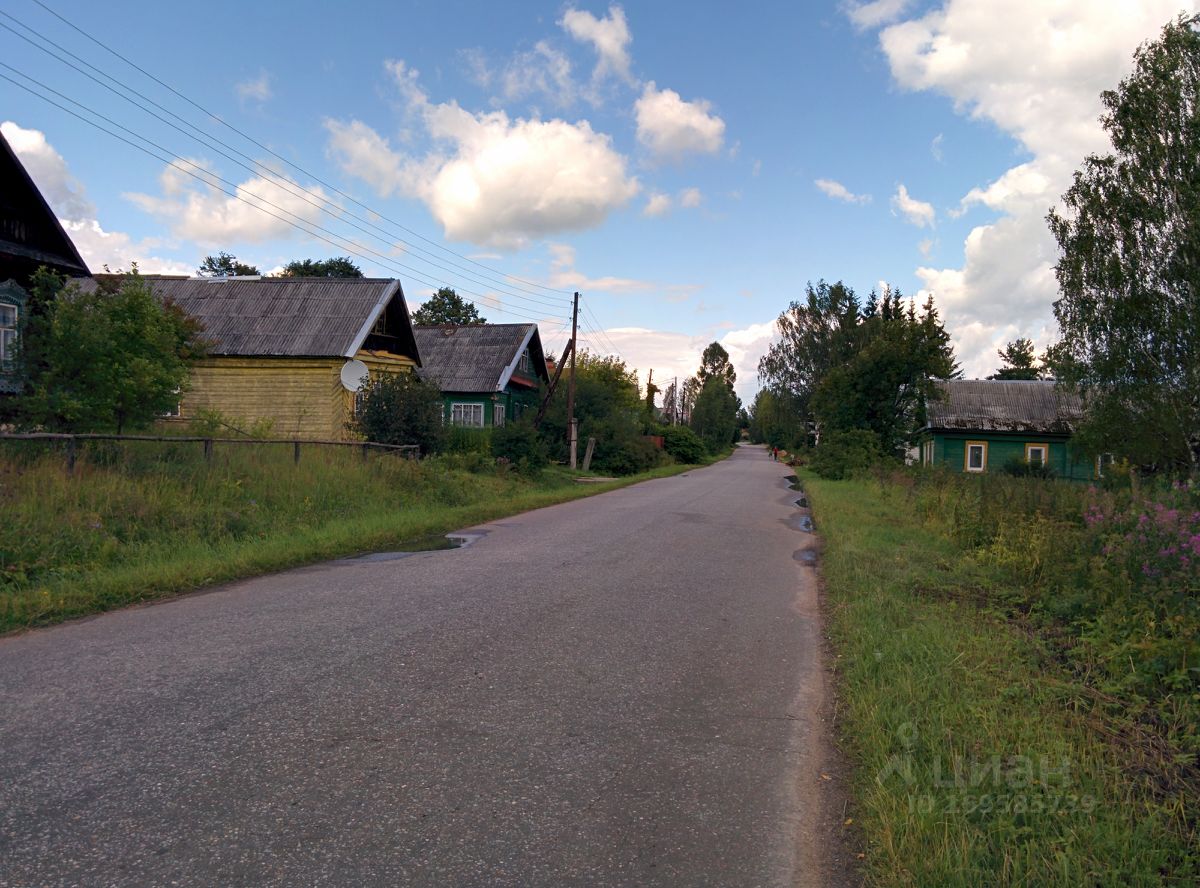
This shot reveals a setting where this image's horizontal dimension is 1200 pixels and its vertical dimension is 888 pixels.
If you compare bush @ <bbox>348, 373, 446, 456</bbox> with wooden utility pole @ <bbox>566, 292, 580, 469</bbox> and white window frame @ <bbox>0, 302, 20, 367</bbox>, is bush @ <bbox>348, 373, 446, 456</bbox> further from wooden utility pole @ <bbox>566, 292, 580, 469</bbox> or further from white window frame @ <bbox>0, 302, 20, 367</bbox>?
wooden utility pole @ <bbox>566, 292, 580, 469</bbox>

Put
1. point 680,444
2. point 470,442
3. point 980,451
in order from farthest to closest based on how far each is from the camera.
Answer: point 680,444 < point 980,451 < point 470,442

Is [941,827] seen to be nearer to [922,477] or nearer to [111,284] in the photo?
[111,284]

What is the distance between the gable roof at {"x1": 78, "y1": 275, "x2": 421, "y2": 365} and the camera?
25688 millimetres

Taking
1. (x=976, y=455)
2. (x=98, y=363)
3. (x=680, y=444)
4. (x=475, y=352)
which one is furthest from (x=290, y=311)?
(x=680, y=444)

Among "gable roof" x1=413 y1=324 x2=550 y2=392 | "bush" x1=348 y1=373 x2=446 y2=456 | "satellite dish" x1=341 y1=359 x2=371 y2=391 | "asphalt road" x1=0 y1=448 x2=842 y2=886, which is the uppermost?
"gable roof" x1=413 y1=324 x2=550 y2=392

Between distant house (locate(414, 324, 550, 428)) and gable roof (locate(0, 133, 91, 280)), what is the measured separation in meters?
18.9

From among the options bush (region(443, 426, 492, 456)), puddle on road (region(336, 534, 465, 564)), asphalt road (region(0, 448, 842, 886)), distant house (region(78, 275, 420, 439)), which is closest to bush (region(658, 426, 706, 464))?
bush (region(443, 426, 492, 456))

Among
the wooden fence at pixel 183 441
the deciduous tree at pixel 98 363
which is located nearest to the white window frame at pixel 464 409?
the wooden fence at pixel 183 441

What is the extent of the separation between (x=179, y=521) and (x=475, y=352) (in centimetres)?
2929

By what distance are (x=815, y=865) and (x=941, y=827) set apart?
21.4 inches

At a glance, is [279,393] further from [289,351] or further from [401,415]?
[401,415]

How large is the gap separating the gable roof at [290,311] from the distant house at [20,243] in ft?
24.1

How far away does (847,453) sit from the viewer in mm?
36000

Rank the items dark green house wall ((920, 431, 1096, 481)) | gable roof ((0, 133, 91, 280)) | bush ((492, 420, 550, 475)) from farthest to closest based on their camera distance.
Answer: dark green house wall ((920, 431, 1096, 481)), bush ((492, 420, 550, 475)), gable roof ((0, 133, 91, 280))
